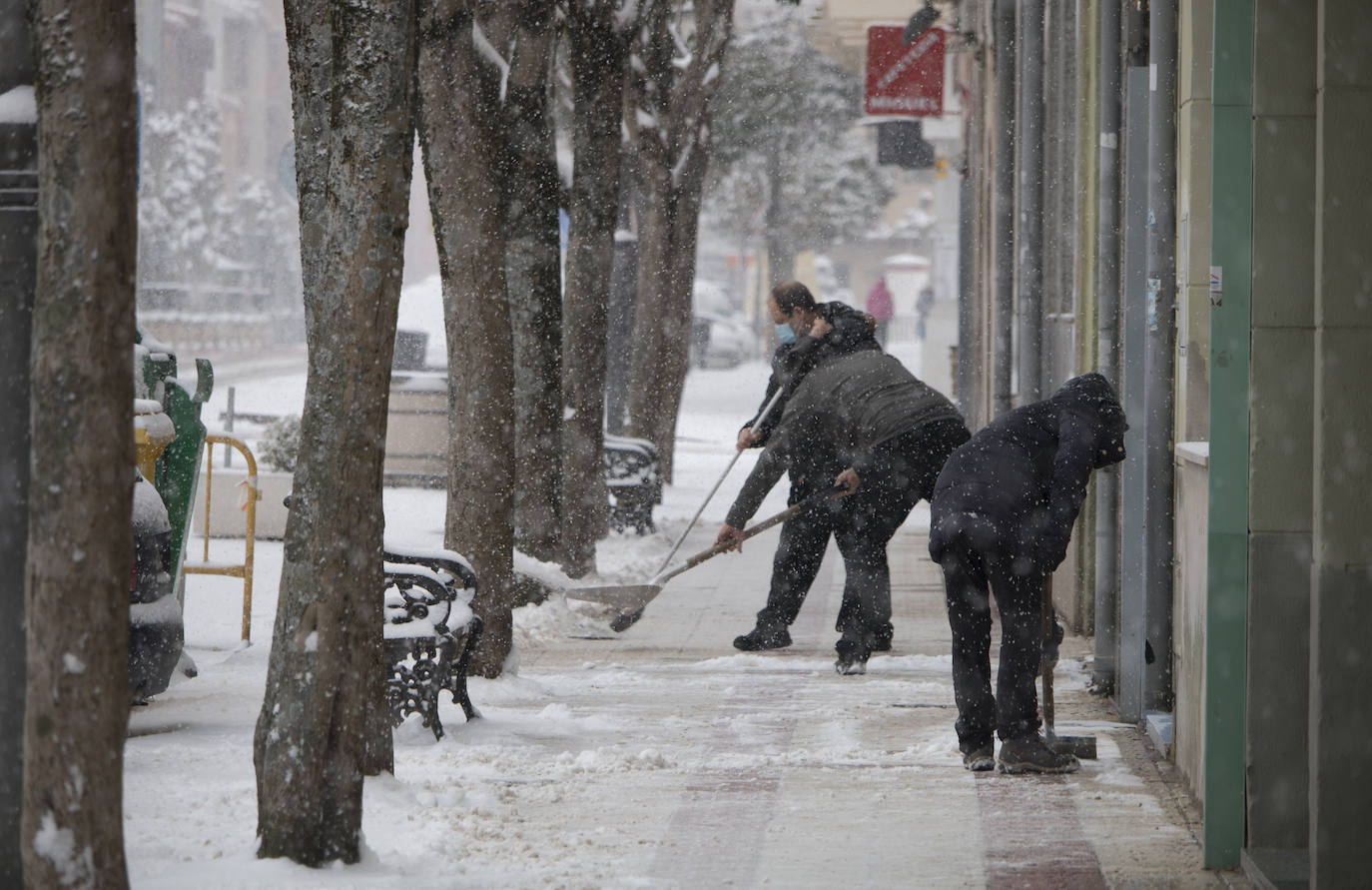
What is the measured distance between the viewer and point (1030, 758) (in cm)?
649

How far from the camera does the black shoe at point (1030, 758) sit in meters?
6.49

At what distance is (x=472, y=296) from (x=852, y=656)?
2346mm

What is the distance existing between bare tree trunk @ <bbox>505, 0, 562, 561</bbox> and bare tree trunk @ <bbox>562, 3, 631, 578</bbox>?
45.5 inches

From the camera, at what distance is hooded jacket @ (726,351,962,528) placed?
891cm

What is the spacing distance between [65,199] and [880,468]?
5458 millimetres

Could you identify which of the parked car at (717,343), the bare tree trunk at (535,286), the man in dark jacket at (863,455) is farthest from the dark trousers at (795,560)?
the parked car at (717,343)

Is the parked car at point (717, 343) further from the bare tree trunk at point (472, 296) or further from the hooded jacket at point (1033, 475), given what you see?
the hooded jacket at point (1033, 475)

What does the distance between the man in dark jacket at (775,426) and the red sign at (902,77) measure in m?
11.9

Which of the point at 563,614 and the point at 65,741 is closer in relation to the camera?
the point at 65,741

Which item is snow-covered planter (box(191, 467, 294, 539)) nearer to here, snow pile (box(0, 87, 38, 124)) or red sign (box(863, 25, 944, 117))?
red sign (box(863, 25, 944, 117))

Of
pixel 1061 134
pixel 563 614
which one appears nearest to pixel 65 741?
pixel 563 614

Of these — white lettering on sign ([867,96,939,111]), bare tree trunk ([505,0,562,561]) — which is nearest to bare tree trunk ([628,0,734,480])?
white lettering on sign ([867,96,939,111])

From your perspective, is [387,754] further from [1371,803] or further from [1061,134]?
[1061,134]

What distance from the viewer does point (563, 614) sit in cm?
1050
